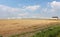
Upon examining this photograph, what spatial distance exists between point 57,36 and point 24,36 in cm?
680

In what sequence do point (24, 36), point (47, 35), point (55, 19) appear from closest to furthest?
point (47, 35) → point (24, 36) → point (55, 19)

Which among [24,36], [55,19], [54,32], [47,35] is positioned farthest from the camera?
[55,19]

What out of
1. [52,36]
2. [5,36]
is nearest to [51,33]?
[52,36]

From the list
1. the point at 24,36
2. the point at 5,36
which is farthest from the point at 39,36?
the point at 5,36

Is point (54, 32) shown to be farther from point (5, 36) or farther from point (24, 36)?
point (5, 36)

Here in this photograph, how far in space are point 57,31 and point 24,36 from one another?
18.5ft

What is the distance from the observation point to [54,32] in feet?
86.5

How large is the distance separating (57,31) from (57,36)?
196cm

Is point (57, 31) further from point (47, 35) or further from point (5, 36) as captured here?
point (5, 36)

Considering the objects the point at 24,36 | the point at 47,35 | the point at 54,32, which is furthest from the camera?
the point at 24,36

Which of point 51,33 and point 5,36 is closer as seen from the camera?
point 51,33

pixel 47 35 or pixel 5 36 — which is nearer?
pixel 47 35

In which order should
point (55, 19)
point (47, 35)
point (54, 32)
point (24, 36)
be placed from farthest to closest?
point (55, 19) → point (24, 36) → point (54, 32) → point (47, 35)

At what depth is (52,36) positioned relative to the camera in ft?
82.5
